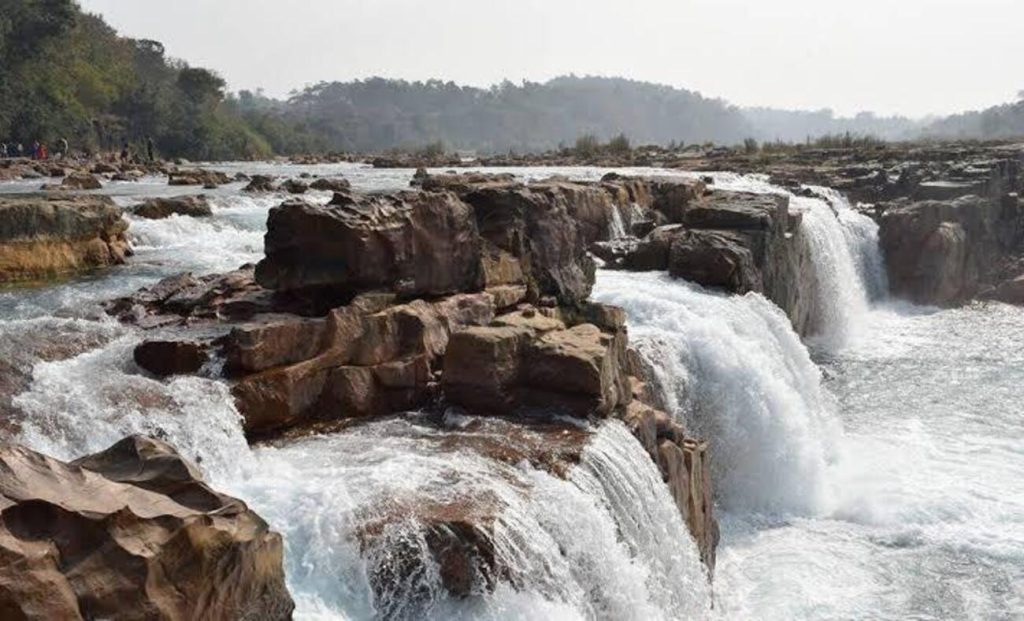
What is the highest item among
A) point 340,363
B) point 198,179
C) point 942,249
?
point 198,179

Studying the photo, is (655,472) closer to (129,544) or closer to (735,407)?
(735,407)

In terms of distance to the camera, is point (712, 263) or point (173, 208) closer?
point (712, 263)

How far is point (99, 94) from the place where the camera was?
44.2m

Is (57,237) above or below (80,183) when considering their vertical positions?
below

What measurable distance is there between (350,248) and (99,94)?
41.6 meters

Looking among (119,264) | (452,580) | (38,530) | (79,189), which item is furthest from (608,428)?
(79,189)

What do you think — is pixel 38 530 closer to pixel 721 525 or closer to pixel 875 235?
pixel 721 525

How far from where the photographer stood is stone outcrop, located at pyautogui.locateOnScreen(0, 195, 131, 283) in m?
10.1

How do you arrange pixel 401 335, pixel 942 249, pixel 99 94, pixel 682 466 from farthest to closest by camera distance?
pixel 99 94 → pixel 942 249 → pixel 682 466 → pixel 401 335

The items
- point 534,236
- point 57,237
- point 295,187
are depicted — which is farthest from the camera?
point 295,187

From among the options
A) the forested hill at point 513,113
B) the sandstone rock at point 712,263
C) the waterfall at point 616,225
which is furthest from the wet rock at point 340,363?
the forested hill at point 513,113

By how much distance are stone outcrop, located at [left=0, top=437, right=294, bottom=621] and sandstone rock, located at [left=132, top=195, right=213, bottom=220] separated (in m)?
10.3

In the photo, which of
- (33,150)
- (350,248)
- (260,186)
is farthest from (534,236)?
(33,150)

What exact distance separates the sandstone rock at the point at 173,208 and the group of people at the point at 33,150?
18241 mm
